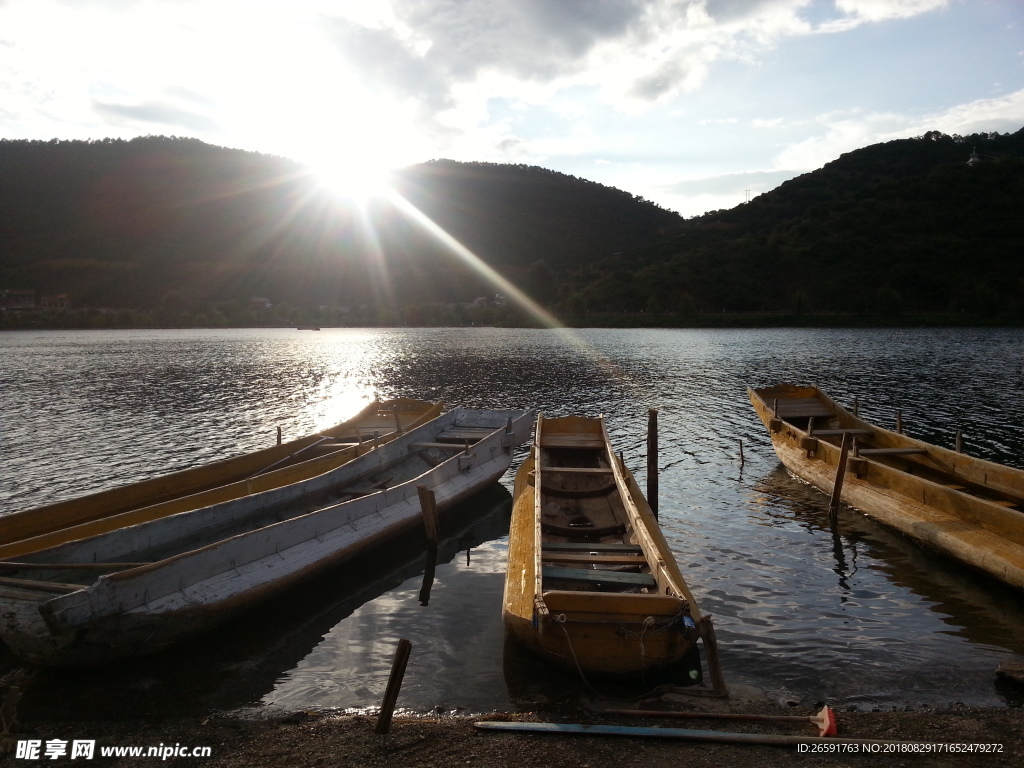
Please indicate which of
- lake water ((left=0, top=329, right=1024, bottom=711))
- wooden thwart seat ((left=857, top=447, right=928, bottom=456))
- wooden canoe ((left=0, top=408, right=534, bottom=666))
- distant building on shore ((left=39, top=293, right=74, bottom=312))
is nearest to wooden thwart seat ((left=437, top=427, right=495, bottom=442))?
lake water ((left=0, top=329, right=1024, bottom=711))

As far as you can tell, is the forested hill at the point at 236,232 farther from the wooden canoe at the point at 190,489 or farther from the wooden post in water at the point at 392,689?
the wooden post in water at the point at 392,689

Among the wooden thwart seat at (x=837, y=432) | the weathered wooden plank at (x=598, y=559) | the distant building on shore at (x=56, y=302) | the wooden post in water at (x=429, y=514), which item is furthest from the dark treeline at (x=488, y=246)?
the weathered wooden plank at (x=598, y=559)

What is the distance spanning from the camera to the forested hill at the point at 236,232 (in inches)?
6181

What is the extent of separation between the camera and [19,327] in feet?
482

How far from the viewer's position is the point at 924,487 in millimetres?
13852

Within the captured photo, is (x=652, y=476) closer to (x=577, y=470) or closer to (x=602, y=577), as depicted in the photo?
(x=577, y=470)

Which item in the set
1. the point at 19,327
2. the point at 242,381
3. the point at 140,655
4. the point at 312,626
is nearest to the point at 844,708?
the point at 312,626

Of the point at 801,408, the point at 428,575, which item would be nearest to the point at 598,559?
the point at 428,575

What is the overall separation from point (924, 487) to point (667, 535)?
5.58 m

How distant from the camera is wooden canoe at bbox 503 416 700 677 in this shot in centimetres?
772

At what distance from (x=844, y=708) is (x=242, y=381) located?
154 feet

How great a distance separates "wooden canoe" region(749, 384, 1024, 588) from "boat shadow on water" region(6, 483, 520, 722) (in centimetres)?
1007

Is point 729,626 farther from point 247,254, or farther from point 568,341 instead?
point 247,254

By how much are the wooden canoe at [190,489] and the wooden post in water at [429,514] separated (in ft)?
10.1
